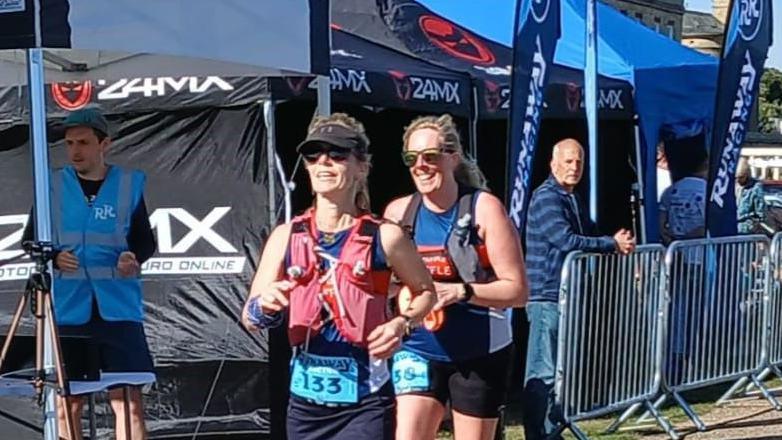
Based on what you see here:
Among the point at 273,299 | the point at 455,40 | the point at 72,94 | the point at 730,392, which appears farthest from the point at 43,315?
the point at 730,392

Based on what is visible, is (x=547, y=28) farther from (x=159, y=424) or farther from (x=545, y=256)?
(x=159, y=424)

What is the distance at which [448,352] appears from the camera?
5625mm

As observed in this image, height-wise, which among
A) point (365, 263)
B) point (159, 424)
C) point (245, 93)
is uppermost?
point (245, 93)

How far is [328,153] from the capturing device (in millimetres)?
4539

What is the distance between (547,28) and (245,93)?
2028mm

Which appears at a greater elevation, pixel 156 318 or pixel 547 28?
pixel 547 28

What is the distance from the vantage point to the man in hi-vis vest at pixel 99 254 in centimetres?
642

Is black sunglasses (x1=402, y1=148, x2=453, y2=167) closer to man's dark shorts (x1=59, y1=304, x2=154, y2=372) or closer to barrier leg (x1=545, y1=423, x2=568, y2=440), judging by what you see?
man's dark shorts (x1=59, y1=304, x2=154, y2=372)

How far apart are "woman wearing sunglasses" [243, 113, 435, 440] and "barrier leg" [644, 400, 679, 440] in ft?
14.1

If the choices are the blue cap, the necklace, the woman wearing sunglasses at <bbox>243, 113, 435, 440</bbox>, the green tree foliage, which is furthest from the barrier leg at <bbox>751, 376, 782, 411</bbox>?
the green tree foliage

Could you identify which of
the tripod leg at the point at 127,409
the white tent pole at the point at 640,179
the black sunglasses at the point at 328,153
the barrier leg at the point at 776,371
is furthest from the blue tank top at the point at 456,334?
the white tent pole at the point at 640,179

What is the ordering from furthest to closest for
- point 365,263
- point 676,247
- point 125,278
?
point 676,247 → point 125,278 → point 365,263

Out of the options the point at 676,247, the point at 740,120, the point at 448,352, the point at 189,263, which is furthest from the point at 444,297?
the point at 740,120

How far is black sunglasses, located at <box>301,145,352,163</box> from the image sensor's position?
14.9ft
